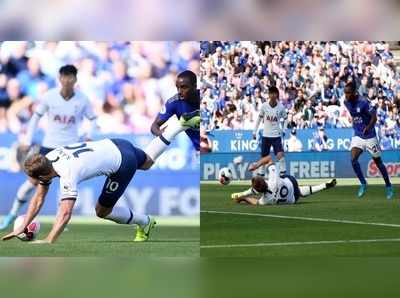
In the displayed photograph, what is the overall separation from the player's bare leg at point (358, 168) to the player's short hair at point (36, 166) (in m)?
2.71

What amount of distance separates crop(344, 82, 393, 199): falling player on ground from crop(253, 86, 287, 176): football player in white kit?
24.7 inches

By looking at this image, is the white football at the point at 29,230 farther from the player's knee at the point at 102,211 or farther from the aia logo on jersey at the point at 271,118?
the aia logo on jersey at the point at 271,118

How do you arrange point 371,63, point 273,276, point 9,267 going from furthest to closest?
point 371,63, point 9,267, point 273,276

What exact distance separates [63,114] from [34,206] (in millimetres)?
858

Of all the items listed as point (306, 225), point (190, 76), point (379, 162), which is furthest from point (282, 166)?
point (190, 76)

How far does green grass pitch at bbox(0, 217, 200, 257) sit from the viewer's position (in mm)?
7707

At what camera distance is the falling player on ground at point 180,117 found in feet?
25.5

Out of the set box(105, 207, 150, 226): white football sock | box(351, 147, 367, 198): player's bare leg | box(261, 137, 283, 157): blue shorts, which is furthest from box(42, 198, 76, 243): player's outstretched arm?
box(351, 147, 367, 198): player's bare leg

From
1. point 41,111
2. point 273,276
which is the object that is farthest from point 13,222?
point 273,276

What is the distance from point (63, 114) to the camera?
310 inches

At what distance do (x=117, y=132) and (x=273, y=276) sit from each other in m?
1.97

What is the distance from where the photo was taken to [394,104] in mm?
8023
